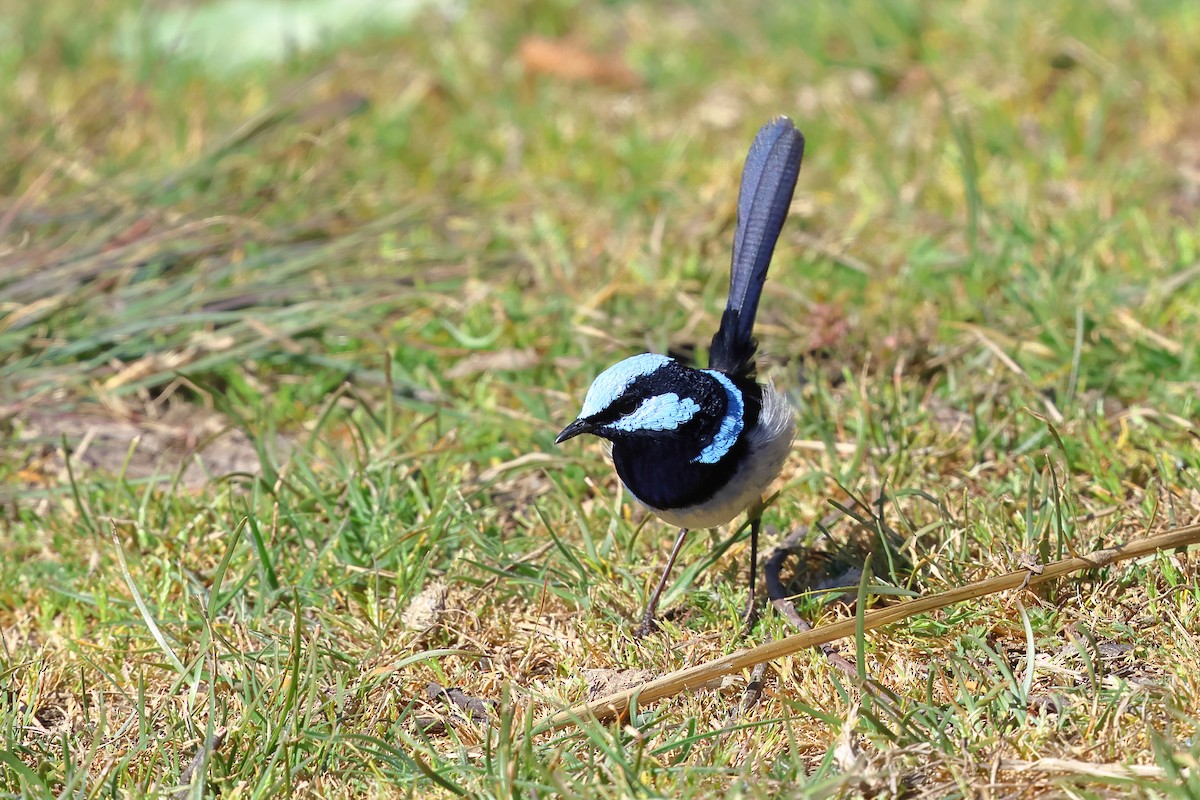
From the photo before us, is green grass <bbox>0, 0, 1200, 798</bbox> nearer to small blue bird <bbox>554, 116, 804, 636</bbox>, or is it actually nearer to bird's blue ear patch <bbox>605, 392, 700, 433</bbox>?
small blue bird <bbox>554, 116, 804, 636</bbox>

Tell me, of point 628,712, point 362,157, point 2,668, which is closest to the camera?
point 628,712

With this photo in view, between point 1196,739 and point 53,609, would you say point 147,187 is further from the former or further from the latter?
point 1196,739

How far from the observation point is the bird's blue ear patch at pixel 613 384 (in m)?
3.16

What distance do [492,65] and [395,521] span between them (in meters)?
3.71

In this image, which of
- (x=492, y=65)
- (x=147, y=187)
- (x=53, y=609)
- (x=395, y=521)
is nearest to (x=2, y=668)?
(x=53, y=609)

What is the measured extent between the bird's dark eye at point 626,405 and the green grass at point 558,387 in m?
0.55

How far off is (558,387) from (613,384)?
1438 millimetres

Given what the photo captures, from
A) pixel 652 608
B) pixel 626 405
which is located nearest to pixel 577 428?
pixel 626 405

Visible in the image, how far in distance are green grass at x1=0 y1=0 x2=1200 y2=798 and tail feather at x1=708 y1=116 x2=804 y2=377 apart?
47 cm

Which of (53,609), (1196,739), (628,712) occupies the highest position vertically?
(1196,739)

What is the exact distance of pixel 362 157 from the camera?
6055mm

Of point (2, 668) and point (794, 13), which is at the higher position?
point (794, 13)

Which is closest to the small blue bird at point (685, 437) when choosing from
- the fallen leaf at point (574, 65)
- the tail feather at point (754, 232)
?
the tail feather at point (754, 232)

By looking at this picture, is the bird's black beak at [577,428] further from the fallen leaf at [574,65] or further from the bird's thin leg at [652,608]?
the fallen leaf at [574,65]
